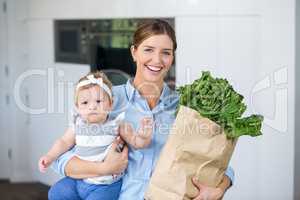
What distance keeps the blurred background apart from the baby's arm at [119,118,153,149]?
1.30 metres

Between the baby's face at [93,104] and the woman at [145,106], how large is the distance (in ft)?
0.17

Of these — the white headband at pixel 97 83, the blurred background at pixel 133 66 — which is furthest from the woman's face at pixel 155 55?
the blurred background at pixel 133 66

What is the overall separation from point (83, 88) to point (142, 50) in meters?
0.20

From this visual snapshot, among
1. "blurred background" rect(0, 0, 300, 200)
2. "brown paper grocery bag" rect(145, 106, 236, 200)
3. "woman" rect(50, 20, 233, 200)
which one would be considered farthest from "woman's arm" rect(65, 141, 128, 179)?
"blurred background" rect(0, 0, 300, 200)

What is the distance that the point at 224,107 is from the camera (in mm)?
1282

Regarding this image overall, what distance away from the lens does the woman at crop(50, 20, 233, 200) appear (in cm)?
141

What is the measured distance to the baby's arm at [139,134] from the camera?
140 cm

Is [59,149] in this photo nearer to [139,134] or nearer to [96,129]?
[96,129]

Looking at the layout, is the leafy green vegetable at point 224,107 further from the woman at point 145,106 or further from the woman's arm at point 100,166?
the woman's arm at point 100,166

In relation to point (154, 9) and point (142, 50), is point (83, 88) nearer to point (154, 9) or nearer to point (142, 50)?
point (142, 50)

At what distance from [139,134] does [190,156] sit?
0.58 feet

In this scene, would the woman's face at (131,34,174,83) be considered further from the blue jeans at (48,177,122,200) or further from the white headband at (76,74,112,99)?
the blue jeans at (48,177,122,200)

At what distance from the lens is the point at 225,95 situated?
1.29 metres

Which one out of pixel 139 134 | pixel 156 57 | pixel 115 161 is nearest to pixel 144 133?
pixel 139 134
